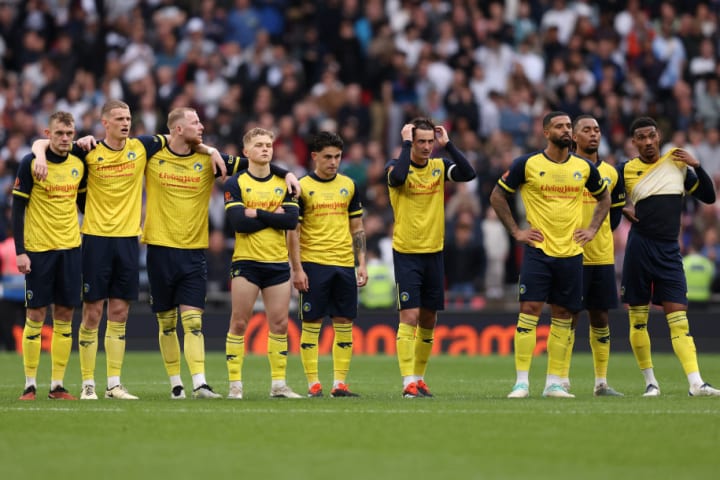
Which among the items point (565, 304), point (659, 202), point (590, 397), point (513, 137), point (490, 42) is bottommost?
point (590, 397)

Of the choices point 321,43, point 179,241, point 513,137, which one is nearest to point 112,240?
point 179,241

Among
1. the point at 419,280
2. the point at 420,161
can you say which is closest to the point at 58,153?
the point at 420,161

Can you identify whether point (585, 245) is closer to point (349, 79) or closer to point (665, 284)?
point (665, 284)

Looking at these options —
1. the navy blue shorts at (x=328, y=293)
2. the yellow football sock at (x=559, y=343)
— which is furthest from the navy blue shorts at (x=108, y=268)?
the yellow football sock at (x=559, y=343)

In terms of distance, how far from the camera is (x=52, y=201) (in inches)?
502

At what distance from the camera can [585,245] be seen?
13336 mm

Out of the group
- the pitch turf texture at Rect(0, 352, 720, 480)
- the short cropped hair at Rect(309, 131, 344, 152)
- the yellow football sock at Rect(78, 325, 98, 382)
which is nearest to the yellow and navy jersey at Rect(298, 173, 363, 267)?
the short cropped hair at Rect(309, 131, 344, 152)

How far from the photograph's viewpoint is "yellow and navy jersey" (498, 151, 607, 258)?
12414 millimetres

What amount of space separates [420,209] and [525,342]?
5.57 ft

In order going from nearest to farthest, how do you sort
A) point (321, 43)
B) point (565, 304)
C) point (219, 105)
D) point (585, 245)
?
point (565, 304), point (585, 245), point (219, 105), point (321, 43)

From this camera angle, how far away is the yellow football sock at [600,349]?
13246mm

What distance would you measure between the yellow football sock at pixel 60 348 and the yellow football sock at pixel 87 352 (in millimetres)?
173

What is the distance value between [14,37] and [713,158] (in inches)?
561

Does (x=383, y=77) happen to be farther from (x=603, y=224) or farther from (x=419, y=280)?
(x=419, y=280)
